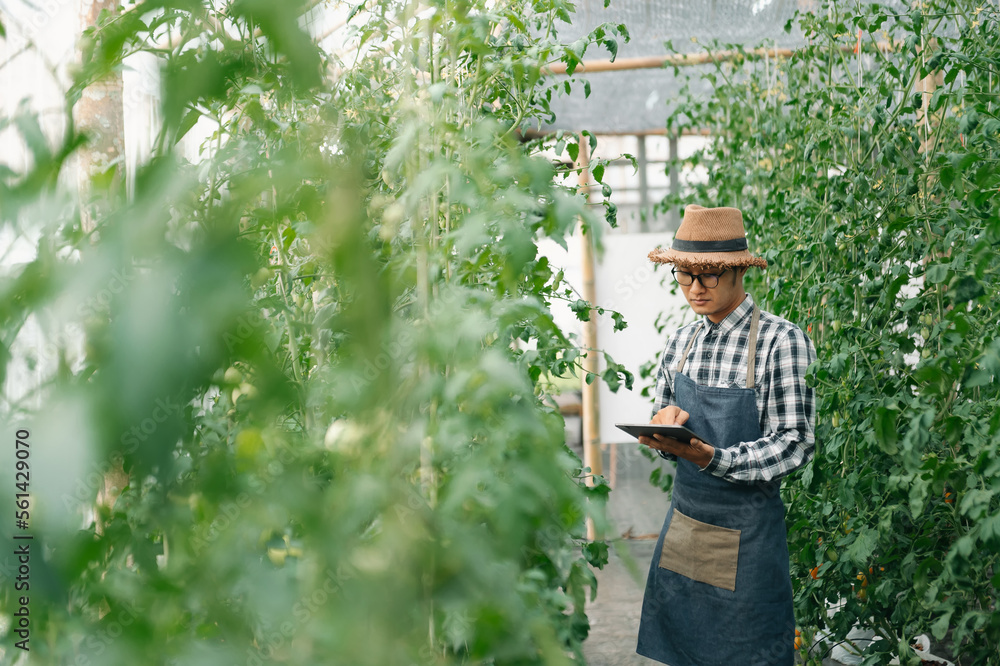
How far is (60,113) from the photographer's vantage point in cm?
31

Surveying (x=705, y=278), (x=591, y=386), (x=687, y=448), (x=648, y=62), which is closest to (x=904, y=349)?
(x=705, y=278)

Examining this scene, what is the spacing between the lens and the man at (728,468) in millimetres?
1865

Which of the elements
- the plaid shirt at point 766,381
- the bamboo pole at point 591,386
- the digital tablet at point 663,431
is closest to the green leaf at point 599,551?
the digital tablet at point 663,431

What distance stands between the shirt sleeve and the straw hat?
24cm

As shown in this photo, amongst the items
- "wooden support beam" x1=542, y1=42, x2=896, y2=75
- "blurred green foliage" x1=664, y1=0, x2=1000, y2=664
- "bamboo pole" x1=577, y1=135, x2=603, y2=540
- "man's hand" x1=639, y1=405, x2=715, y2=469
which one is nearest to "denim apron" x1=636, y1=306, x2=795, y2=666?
"man's hand" x1=639, y1=405, x2=715, y2=469

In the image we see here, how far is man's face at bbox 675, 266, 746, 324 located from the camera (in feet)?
6.68

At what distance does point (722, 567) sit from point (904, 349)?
29.4 inches

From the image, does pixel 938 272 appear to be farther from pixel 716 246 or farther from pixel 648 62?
pixel 648 62

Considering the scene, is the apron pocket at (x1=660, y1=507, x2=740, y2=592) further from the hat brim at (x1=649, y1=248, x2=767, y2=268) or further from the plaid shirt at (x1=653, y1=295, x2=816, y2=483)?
the hat brim at (x1=649, y1=248, x2=767, y2=268)

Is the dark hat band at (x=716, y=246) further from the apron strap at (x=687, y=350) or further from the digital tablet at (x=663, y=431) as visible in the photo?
the digital tablet at (x=663, y=431)

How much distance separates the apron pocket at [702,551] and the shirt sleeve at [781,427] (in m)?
0.15

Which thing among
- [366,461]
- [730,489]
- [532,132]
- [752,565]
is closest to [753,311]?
[730,489]

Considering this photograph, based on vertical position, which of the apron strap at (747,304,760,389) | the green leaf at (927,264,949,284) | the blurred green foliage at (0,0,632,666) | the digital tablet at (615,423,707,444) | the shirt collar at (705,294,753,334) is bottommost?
the digital tablet at (615,423,707,444)

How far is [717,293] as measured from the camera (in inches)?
80.3
